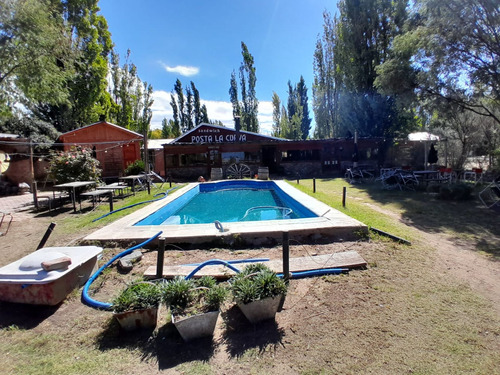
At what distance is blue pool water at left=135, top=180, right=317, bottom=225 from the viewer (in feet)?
26.0

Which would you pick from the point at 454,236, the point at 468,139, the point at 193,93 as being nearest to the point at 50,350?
the point at 454,236

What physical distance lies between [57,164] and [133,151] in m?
7.80

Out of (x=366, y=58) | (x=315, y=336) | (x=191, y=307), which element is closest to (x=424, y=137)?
(x=366, y=58)

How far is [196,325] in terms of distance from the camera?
238cm

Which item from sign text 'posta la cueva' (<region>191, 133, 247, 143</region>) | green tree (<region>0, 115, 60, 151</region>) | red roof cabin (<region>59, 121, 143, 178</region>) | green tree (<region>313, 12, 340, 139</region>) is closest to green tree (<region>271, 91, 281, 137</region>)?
green tree (<region>313, 12, 340, 139</region>)

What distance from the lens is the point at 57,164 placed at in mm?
10117

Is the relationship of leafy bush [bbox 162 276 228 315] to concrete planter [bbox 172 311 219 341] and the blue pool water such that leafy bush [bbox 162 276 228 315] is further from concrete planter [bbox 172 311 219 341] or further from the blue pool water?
the blue pool water

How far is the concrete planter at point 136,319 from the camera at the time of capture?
2.50 m

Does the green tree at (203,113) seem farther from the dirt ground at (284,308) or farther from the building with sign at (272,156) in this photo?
the dirt ground at (284,308)

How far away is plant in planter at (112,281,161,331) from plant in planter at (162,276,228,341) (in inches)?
6.1

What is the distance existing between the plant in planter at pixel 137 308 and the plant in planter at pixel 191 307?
0.15 metres

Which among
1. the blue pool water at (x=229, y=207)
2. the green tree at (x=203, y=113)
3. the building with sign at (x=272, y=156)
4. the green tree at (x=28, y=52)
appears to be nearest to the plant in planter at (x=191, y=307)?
the blue pool water at (x=229, y=207)

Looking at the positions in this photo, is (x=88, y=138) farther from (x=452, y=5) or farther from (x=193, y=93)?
(x=193, y=93)

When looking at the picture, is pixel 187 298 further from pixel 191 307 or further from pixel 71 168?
pixel 71 168
